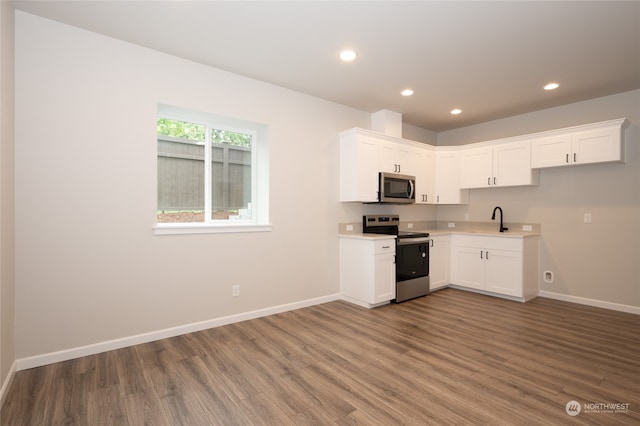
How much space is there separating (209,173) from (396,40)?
2302 millimetres

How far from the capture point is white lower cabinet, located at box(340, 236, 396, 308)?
12.9 ft

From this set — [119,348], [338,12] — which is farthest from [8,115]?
[338,12]

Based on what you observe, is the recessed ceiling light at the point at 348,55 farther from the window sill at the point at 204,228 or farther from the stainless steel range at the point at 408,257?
the stainless steel range at the point at 408,257

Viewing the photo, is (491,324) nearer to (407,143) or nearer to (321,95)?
(407,143)

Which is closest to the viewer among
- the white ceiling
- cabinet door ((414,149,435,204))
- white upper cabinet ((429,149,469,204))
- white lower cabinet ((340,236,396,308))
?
the white ceiling

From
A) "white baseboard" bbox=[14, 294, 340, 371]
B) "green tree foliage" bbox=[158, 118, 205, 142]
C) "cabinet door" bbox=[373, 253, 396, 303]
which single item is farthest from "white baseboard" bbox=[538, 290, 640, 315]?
"green tree foliage" bbox=[158, 118, 205, 142]

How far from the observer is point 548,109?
454 centimetres

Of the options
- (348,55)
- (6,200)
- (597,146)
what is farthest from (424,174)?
(6,200)

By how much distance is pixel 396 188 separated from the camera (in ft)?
14.7

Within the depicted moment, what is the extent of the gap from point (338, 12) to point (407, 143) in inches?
105

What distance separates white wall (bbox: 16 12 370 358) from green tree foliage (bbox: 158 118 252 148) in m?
0.32

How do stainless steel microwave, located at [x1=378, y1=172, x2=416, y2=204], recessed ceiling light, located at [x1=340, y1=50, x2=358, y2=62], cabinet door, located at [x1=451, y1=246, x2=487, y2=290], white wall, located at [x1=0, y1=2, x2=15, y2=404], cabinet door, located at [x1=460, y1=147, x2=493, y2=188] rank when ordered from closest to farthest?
white wall, located at [x1=0, y1=2, x2=15, y2=404] → recessed ceiling light, located at [x1=340, y1=50, x2=358, y2=62] → stainless steel microwave, located at [x1=378, y1=172, x2=416, y2=204] → cabinet door, located at [x1=451, y1=246, x2=487, y2=290] → cabinet door, located at [x1=460, y1=147, x2=493, y2=188]

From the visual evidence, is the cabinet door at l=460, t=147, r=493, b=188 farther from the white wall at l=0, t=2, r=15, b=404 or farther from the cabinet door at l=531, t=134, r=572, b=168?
the white wall at l=0, t=2, r=15, b=404

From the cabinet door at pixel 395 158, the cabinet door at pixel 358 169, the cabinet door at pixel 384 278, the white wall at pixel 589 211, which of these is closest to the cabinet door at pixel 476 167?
the white wall at pixel 589 211
